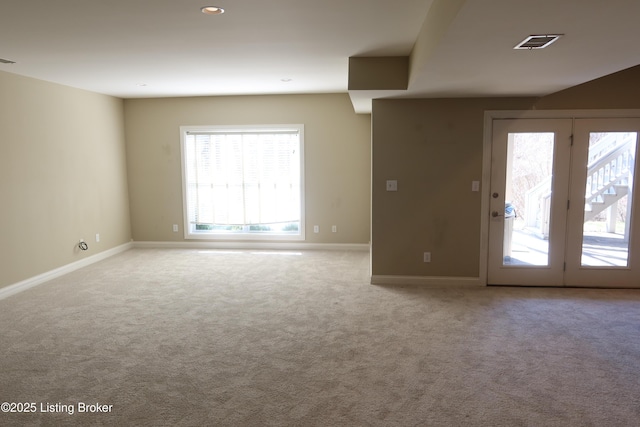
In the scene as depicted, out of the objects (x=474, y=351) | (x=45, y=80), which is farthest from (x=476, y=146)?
(x=45, y=80)

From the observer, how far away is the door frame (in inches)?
172

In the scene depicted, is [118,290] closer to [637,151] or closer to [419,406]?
[419,406]

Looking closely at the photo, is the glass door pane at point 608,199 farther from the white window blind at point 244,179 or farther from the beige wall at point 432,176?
the white window blind at point 244,179

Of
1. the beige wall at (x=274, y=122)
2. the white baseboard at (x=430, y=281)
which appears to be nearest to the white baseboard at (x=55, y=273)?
the beige wall at (x=274, y=122)

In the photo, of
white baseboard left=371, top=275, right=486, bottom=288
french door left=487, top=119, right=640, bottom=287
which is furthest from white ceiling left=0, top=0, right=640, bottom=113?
white baseboard left=371, top=275, right=486, bottom=288

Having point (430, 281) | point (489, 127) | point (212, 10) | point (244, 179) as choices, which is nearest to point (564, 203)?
point (489, 127)

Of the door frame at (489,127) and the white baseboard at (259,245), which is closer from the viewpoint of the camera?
the door frame at (489,127)

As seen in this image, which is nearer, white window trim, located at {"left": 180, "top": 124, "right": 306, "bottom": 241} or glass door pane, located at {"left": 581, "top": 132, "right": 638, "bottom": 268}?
glass door pane, located at {"left": 581, "top": 132, "right": 638, "bottom": 268}

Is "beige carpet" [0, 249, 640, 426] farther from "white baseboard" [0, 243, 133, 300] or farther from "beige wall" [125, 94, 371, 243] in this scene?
"beige wall" [125, 94, 371, 243]

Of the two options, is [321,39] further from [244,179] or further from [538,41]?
[244,179]

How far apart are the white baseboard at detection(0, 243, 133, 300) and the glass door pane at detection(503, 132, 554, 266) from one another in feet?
18.1

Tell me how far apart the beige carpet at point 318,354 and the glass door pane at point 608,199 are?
45cm

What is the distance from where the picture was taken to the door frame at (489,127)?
4.38m

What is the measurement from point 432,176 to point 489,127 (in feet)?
2.67
